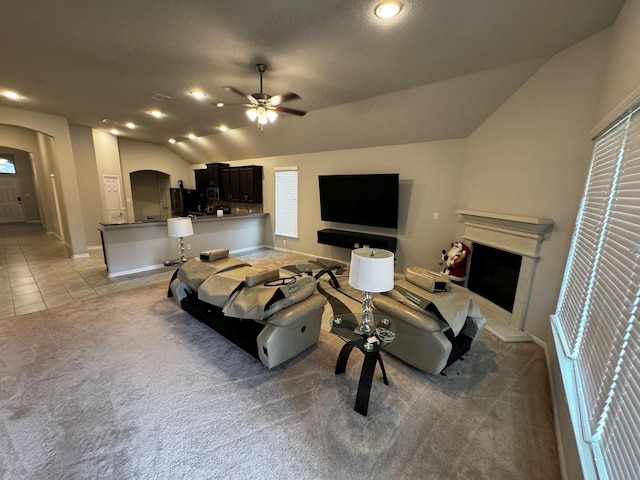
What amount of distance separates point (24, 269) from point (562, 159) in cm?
889

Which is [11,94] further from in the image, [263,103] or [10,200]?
[10,200]

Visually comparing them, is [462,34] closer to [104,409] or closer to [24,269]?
[104,409]

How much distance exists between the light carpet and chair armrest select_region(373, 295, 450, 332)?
524mm

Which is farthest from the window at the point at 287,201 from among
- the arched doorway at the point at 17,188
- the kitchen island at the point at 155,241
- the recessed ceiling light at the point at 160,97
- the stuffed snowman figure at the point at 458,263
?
the arched doorway at the point at 17,188

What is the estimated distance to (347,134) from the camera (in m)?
5.09

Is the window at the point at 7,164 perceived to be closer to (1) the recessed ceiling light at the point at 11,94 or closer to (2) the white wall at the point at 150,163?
(2) the white wall at the point at 150,163

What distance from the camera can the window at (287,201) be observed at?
22.0 feet

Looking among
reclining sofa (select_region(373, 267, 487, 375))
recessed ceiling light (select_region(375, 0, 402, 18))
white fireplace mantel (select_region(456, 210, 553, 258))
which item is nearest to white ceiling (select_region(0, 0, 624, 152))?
recessed ceiling light (select_region(375, 0, 402, 18))

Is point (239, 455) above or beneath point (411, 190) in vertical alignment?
beneath

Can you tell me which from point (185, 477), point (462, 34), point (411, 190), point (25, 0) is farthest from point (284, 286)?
point (411, 190)

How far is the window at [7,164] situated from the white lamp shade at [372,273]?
15165 mm

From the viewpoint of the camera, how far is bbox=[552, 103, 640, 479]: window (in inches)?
44.4

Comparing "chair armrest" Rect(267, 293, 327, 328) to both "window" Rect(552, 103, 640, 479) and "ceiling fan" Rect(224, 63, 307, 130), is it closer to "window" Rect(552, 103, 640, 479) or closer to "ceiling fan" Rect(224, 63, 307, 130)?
"window" Rect(552, 103, 640, 479)

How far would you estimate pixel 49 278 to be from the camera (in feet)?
15.1
